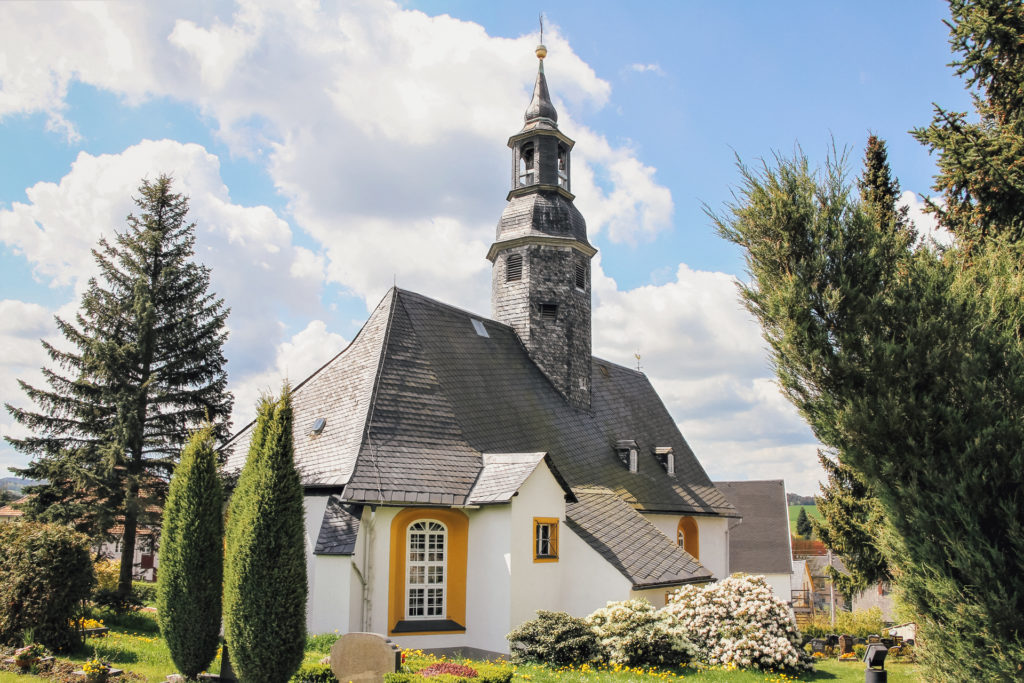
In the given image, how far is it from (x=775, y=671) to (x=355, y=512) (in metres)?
8.87

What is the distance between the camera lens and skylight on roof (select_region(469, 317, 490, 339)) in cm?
2244

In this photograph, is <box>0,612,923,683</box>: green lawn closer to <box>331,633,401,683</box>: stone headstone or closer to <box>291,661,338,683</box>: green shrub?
<box>291,661,338,683</box>: green shrub

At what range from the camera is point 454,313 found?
22.1 m

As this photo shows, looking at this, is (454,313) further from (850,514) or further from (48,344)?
(850,514)

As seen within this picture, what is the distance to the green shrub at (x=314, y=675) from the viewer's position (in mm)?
10688

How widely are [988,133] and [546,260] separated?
14.1 meters

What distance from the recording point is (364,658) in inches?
416

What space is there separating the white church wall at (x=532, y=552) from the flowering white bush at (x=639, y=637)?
1711 millimetres

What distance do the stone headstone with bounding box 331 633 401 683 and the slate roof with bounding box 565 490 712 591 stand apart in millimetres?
7295

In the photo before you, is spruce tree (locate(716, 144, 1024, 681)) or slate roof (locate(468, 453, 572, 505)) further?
slate roof (locate(468, 453, 572, 505))

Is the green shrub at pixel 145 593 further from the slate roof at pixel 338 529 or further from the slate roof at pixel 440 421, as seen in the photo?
the slate roof at pixel 338 529

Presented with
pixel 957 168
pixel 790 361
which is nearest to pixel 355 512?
pixel 790 361

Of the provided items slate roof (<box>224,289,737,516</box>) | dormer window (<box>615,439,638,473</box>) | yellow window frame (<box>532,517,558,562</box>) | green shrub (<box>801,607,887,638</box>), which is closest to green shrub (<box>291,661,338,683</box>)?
slate roof (<box>224,289,737,516</box>)

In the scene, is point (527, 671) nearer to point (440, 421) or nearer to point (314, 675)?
point (314, 675)
